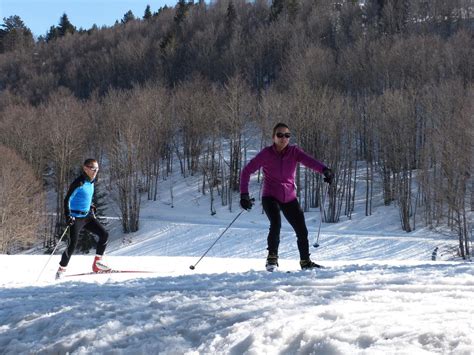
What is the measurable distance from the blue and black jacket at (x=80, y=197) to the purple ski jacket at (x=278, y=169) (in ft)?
11.1

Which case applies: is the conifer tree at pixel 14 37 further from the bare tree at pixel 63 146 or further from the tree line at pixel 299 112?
the bare tree at pixel 63 146

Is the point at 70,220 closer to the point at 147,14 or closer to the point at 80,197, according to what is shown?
the point at 80,197

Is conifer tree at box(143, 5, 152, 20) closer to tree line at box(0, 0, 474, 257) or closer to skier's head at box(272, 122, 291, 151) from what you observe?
tree line at box(0, 0, 474, 257)

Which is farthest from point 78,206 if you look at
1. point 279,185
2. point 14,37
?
point 14,37

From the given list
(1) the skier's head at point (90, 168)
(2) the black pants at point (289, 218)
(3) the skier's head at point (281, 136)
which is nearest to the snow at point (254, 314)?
(2) the black pants at point (289, 218)

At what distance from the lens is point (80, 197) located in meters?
9.11

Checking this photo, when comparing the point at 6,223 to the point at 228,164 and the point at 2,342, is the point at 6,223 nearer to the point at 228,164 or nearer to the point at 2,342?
the point at 228,164

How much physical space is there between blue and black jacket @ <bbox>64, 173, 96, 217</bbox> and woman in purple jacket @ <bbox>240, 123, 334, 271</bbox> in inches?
133

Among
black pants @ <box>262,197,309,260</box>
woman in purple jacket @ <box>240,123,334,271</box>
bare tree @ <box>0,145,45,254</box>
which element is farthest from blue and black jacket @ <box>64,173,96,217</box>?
bare tree @ <box>0,145,45,254</box>

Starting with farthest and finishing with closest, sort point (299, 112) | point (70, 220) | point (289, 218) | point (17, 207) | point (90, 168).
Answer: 1. point (299, 112)
2. point (17, 207)
3. point (90, 168)
4. point (70, 220)
5. point (289, 218)

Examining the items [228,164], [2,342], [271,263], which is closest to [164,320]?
[2,342]

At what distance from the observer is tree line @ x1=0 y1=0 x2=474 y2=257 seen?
35594 millimetres

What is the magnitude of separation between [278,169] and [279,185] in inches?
8.7

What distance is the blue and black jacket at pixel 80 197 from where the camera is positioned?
903cm
